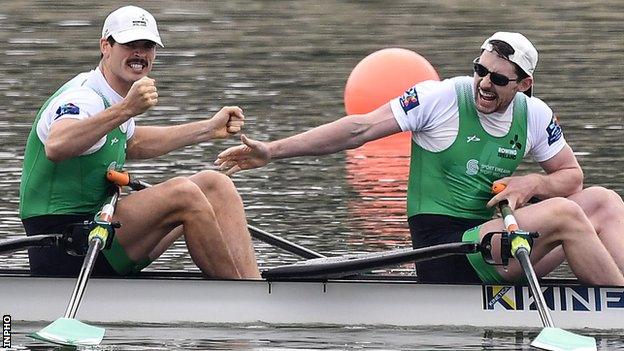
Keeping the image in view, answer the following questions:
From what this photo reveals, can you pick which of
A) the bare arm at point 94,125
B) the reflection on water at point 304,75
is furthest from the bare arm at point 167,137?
the reflection on water at point 304,75

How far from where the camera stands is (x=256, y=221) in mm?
11578

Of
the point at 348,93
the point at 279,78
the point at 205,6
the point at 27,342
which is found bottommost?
the point at 27,342

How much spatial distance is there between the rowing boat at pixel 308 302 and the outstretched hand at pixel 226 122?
28.3 inches

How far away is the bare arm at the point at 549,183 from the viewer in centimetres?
853

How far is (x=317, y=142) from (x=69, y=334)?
5.09 ft

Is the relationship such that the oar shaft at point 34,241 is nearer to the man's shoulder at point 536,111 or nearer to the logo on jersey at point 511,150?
the logo on jersey at point 511,150

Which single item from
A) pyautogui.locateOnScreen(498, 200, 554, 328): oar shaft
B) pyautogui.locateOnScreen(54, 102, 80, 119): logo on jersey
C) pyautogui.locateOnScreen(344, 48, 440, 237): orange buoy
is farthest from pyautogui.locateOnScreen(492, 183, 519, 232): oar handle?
pyautogui.locateOnScreen(344, 48, 440, 237): orange buoy

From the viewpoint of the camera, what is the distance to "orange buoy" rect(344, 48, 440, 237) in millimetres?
12094

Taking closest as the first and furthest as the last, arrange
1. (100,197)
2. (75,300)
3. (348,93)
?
1. (75,300)
2. (100,197)
3. (348,93)

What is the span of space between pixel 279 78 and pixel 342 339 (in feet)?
28.0

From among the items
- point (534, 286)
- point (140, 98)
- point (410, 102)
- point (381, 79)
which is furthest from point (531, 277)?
point (381, 79)

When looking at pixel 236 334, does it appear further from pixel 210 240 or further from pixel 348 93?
pixel 348 93

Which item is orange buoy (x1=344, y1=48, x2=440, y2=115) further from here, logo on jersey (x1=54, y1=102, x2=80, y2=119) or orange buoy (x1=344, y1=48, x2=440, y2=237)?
logo on jersey (x1=54, y1=102, x2=80, y2=119)

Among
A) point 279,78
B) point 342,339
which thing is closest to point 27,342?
point 342,339
